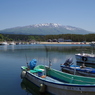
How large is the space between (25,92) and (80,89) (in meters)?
6.15

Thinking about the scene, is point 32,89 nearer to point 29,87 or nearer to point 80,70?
point 29,87

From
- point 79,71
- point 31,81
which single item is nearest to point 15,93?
point 31,81

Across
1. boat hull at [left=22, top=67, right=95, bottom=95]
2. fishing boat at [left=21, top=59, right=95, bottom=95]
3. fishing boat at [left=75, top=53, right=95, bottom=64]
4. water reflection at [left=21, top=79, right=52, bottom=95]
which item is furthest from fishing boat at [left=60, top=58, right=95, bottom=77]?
fishing boat at [left=75, top=53, right=95, bottom=64]

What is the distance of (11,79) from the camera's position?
21.2m

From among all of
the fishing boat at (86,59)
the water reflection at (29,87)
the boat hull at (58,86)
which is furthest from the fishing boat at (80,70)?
the fishing boat at (86,59)

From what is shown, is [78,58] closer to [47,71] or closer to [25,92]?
[47,71]

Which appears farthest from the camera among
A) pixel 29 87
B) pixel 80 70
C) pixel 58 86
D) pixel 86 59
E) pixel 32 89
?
pixel 86 59

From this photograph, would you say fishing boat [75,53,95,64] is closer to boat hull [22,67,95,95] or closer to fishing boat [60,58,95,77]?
fishing boat [60,58,95,77]

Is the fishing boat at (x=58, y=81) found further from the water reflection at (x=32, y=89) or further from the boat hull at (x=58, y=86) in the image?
the water reflection at (x=32, y=89)

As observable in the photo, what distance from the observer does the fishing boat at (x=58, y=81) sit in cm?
1307

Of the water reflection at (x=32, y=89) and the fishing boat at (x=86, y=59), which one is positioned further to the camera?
the fishing boat at (x=86, y=59)

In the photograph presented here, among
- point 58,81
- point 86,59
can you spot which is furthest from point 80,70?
point 86,59

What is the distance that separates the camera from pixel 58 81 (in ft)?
56.1

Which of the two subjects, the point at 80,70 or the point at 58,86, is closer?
the point at 58,86
